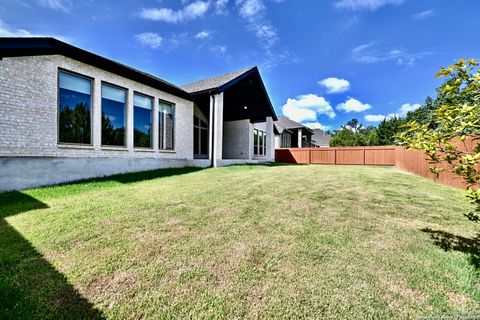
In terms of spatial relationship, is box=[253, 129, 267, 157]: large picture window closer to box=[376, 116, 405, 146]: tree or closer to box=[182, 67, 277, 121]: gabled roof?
box=[182, 67, 277, 121]: gabled roof

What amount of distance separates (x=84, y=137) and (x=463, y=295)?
32.6 ft

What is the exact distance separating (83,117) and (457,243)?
1032 cm

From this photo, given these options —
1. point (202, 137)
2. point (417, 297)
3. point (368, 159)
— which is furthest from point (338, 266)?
point (368, 159)

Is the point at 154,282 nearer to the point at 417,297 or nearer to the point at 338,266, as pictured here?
the point at 338,266

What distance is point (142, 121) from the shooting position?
9.92 metres

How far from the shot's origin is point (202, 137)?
49.3 feet

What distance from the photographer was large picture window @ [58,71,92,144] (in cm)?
725

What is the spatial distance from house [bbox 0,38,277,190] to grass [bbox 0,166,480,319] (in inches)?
84.2

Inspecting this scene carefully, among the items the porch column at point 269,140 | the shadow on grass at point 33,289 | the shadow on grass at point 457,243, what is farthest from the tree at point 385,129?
the shadow on grass at point 33,289

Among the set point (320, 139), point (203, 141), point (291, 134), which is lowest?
point (203, 141)

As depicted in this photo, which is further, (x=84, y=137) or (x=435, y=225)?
(x=84, y=137)

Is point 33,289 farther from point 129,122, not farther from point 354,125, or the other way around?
point 354,125

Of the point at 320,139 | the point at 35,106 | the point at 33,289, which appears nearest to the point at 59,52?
the point at 35,106

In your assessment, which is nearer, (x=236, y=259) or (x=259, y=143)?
(x=236, y=259)
